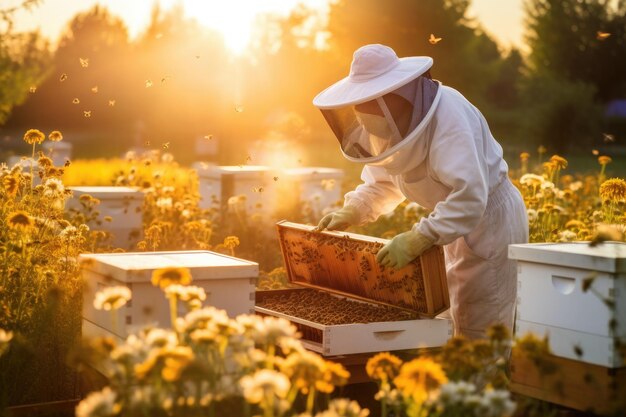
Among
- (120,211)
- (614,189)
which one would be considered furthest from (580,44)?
(614,189)

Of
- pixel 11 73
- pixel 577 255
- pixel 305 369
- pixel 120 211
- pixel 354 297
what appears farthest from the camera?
pixel 11 73

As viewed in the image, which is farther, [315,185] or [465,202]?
[315,185]

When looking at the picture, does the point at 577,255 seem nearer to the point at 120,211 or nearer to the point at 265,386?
the point at 265,386

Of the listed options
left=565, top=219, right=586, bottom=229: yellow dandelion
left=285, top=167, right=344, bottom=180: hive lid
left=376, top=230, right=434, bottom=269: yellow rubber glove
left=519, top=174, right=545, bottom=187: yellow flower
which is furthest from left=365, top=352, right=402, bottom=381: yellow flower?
left=285, top=167, right=344, bottom=180: hive lid

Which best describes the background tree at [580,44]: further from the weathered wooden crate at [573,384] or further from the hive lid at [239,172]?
the weathered wooden crate at [573,384]

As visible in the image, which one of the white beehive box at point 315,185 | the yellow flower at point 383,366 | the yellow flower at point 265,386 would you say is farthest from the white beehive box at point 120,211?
the yellow flower at point 265,386

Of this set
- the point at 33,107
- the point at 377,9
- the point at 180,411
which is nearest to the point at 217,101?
the point at 377,9

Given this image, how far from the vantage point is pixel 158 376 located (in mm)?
2602

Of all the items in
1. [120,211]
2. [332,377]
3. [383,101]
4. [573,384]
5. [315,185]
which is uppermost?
[383,101]

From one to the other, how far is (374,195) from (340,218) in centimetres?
27

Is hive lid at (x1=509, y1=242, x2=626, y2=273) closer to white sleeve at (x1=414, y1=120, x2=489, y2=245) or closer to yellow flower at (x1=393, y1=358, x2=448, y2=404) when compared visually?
white sleeve at (x1=414, y1=120, x2=489, y2=245)

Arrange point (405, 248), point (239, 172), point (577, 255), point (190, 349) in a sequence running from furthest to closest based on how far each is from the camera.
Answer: point (239, 172)
point (405, 248)
point (577, 255)
point (190, 349)

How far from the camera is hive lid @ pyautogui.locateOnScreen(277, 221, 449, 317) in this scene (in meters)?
4.43

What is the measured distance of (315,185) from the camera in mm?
10391
